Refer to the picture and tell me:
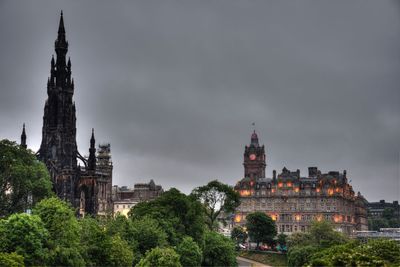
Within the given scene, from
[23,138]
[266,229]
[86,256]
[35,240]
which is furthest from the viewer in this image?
[266,229]

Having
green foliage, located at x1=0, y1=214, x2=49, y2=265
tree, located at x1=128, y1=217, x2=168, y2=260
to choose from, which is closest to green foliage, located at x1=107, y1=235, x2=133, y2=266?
green foliage, located at x1=0, y1=214, x2=49, y2=265

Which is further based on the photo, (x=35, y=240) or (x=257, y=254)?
(x=257, y=254)

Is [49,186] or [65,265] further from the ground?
[49,186]

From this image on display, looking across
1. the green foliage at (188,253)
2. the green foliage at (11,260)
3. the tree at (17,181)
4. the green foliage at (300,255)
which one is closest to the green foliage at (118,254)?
the green foliage at (11,260)

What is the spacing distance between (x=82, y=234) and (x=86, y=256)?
3.91 m

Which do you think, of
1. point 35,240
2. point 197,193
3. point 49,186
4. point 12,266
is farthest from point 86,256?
point 197,193

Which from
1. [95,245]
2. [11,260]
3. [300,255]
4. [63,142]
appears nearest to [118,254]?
[95,245]

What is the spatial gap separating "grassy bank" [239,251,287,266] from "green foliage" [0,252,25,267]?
319 feet

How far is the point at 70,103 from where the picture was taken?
15262cm

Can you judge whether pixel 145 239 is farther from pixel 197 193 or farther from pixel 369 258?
pixel 197 193

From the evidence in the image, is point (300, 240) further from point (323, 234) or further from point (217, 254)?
point (217, 254)

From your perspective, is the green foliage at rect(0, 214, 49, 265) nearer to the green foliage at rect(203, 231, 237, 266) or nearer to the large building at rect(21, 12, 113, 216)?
the green foliage at rect(203, 231, 237, 266)

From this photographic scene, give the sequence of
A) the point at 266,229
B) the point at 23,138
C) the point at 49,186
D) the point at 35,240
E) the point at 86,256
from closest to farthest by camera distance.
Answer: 1. the point at 35,240
2. the point at 86,256
3. the point at 49,186
4. the point at 23,138
5. the point at 266,229

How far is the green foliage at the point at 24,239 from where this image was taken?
2514 inches
